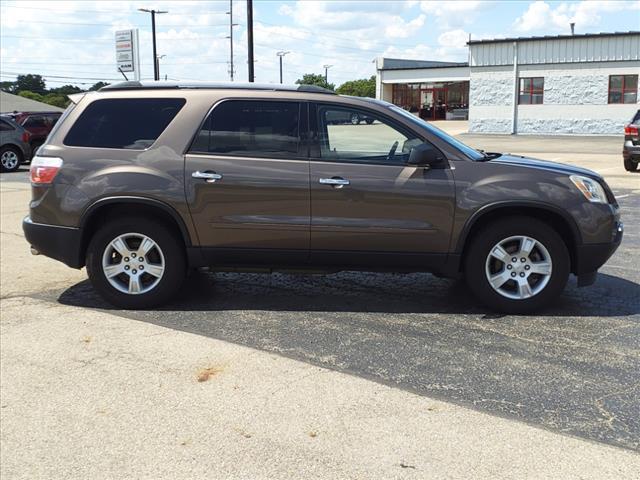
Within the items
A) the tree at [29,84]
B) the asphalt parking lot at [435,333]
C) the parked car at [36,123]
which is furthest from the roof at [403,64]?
the tree at [29,84]

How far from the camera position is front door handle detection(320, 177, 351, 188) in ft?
17.7

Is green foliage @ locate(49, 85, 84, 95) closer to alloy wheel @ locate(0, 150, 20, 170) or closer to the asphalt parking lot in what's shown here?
alloy wheel @ locate(0, 150, 20, 170)

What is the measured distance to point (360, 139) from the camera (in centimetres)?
547

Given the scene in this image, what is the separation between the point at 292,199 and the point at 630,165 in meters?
13.9

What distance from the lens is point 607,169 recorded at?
1752 cm

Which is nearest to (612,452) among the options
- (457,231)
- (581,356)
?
(581,356)

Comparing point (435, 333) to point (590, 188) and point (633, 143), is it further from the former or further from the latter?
point (633, 143)

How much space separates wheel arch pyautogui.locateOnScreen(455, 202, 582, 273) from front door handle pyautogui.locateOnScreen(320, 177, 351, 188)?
3.33 ft

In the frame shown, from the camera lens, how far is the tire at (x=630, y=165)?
16.6 m

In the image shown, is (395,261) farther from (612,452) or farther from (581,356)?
(612,452)

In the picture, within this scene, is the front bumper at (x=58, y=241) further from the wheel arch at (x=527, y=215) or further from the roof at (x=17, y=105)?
the roof at (x=17, y=105)

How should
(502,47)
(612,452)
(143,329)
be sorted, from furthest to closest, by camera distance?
(502,47) < (143,329) < (612,452)

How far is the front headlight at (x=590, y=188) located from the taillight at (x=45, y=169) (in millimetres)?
4181

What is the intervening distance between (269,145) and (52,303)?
2380mm
